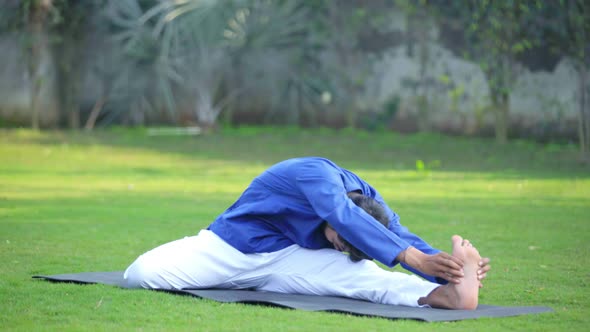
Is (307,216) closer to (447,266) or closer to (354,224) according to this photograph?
(354,224)

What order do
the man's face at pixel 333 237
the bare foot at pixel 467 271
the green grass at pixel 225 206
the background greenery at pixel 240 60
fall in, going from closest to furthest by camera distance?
the green grass at pixel 225 206, the bare foot at pixel 467 271, the man's face at pixel 333 237, the background greenery at pixel 240 60

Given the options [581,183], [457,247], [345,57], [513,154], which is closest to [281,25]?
[345,57]

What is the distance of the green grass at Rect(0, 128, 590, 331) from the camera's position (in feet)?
15.8

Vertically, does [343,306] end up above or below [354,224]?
below

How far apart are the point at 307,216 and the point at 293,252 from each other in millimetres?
285

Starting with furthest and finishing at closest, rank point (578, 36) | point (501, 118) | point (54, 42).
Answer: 1. point (54, 42)
2. point (501, 118)
3. point (578, 36)

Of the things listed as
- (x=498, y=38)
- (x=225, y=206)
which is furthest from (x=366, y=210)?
(x=498, y=38)

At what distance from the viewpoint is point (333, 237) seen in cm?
534

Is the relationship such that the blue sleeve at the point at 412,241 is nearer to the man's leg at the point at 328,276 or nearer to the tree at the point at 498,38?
the man's leg at the point at 328,276

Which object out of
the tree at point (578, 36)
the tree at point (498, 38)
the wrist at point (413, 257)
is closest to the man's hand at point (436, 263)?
the wrist at point (413, 257)

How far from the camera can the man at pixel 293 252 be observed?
522cm

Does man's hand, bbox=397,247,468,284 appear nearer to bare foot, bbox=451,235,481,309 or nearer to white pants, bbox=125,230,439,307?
bare foot, bbox=451,235,481,309

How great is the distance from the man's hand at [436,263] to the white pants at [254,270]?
1.43ft

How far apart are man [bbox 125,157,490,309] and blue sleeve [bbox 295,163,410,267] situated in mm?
12
